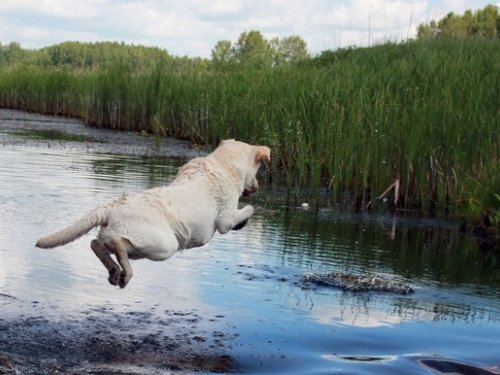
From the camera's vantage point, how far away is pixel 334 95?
1609 centimetres

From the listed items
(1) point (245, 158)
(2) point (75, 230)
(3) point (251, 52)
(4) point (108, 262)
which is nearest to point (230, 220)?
(1) point (245, 158)

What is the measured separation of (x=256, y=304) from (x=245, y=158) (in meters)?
1.28

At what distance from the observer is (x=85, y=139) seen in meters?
24.7

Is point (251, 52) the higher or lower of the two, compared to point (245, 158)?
higher

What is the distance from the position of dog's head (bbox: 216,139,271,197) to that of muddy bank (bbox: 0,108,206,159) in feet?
40.8

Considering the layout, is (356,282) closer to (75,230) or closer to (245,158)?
(245,158)

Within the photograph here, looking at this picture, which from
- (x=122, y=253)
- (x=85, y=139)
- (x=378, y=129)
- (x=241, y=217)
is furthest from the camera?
(x=85, y=139)

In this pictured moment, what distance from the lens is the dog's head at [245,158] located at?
802 centimetres

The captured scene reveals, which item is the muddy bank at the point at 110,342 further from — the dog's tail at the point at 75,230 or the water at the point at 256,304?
the dog's tail at the point at 75,230

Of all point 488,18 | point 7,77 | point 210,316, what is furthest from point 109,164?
point 488,18

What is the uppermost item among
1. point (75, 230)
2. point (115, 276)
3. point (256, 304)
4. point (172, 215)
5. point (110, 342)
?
point (172, 215)

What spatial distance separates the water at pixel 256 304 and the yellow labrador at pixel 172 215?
69cm

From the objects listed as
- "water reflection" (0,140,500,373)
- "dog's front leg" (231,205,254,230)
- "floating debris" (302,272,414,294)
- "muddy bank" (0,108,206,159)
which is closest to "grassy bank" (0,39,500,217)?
"water reflection" (0,140,500,373)

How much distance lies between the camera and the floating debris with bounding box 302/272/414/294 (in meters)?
9.24
